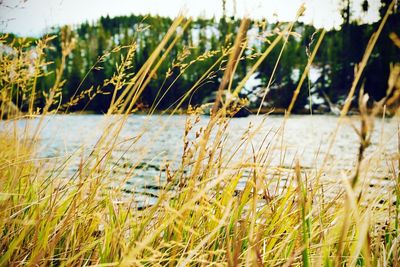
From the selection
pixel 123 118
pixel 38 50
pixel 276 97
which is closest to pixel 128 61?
pixel 123 118

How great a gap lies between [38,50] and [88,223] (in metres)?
0.84

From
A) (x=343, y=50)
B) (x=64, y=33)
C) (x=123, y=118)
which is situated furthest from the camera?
(x=343, y=50)

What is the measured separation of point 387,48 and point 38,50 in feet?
181

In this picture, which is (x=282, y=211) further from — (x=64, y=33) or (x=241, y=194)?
(x=64, y=33)

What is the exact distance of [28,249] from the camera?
4.28ft

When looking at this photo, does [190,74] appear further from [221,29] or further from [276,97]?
[276,97]

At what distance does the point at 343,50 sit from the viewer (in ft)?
194

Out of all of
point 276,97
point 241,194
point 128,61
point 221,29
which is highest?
point 221,29

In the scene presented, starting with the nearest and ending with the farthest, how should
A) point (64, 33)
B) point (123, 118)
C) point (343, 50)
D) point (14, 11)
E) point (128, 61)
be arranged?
point (64, 33) < point (123, 118) < point (128, 61) < point (14, 11) < point (343, 50)

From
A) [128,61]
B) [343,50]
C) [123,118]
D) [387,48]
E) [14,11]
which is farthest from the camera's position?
[343,50]

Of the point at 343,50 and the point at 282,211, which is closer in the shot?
the point at 282,211

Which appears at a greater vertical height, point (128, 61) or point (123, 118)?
point (128, 61)

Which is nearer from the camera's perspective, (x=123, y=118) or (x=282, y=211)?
Result: (x=123, y=118)

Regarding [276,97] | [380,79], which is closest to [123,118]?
[380,79]
